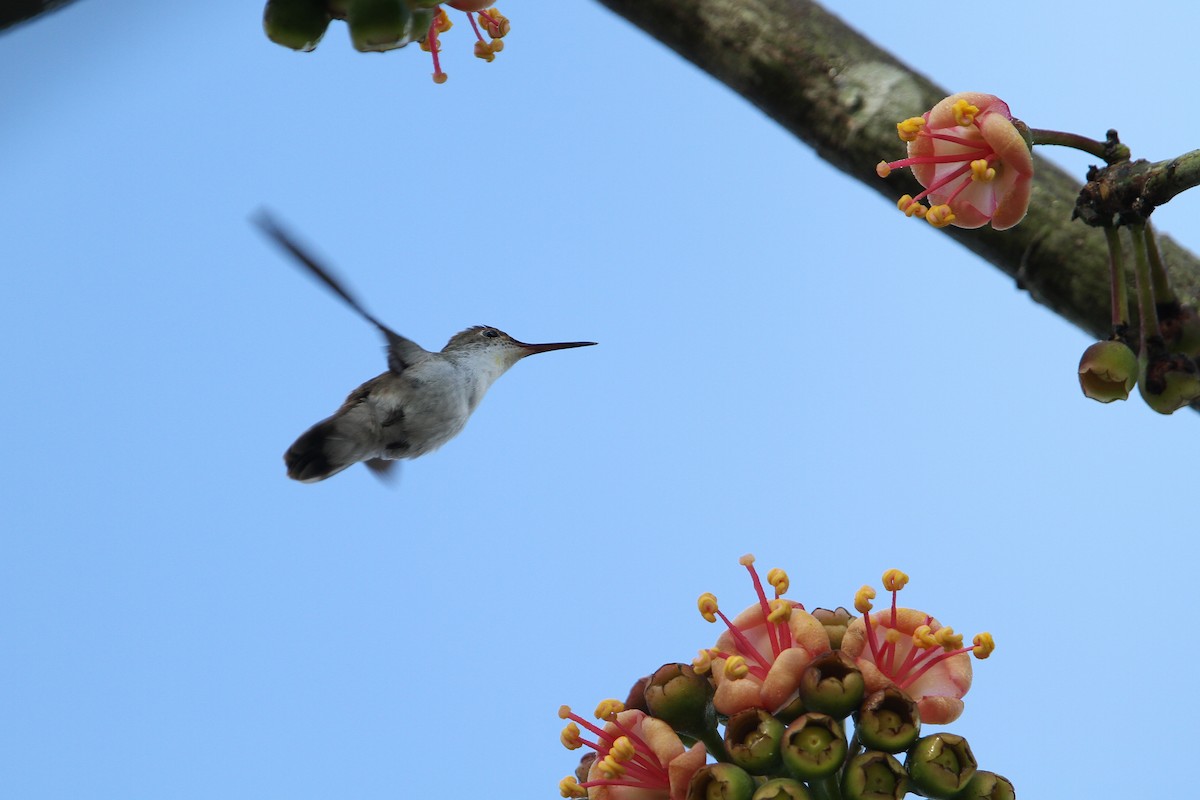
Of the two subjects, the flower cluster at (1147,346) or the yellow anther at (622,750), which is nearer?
the yellow anther at (622,750)

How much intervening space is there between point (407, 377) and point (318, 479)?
521 millimetres

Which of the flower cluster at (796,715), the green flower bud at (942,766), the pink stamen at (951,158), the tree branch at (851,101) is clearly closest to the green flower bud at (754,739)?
the flower cluster at (796,715)

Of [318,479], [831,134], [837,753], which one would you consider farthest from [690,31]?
[837,753]

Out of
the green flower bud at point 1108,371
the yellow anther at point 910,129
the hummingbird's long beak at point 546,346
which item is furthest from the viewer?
the hummingbird's long beak at point 546,346

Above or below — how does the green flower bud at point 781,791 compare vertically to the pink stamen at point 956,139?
below

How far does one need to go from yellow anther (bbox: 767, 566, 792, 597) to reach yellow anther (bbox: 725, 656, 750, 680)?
0.18 meters

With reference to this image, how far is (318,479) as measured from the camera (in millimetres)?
3664

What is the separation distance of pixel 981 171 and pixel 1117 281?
372mm

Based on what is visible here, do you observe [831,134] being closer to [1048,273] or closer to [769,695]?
[1048,273]

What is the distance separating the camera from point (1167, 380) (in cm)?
284

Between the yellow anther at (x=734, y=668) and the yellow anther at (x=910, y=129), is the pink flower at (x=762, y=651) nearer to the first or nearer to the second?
the yellow anther at (x=734, y=668)

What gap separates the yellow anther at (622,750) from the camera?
2.43 meters

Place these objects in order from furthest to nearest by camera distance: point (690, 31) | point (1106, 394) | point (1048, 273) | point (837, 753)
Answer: point (690, 31), point (1048, 273), point (1106, 394), point (837, 753)

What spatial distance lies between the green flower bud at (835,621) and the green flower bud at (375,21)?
4.24 feet
